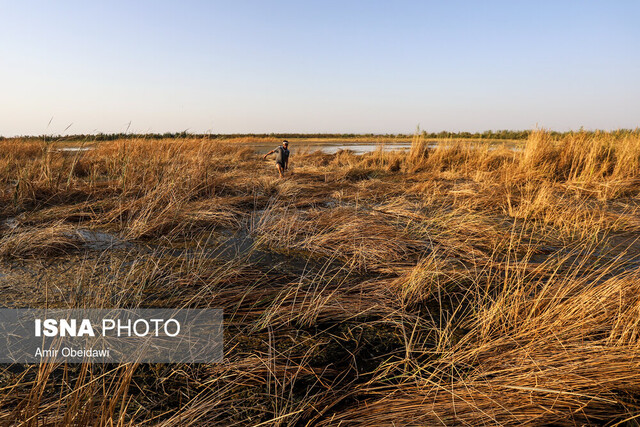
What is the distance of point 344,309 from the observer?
1.98m

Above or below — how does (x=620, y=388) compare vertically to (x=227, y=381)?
above

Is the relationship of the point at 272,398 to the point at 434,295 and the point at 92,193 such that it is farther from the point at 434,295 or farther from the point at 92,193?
the point at 92,193

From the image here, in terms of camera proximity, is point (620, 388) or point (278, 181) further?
point (278, 181)

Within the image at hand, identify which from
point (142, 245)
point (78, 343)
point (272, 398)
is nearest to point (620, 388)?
point (272, 398)

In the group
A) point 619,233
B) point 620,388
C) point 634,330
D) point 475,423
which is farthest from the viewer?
point 619,233

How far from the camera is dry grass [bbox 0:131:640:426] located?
50.6 inches

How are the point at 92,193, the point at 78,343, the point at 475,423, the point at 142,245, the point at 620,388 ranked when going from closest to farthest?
the point at 475,423, the point at 620,388, the point at 78,343, the point at 142,245, the point at 92,193

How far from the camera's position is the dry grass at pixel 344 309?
1.28 m

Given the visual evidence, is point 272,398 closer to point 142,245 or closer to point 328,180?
point 142,245

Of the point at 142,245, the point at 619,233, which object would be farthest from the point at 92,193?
the point at 619,233

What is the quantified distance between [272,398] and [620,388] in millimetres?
1457

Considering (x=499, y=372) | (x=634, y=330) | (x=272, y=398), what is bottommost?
(x=272, y=398)

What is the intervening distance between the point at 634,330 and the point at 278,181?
6.08 m

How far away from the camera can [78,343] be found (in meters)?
1.63
